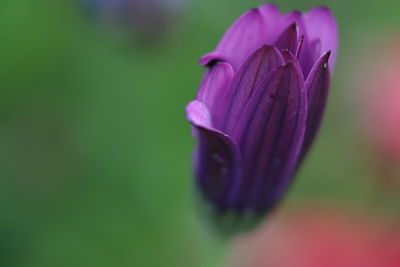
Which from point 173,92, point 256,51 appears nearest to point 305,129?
point 256,51

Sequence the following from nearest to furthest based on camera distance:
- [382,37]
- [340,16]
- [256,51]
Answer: [256,51] < [382,37] < [340,16]

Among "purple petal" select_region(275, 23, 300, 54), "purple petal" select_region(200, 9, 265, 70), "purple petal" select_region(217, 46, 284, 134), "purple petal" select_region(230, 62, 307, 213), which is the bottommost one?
"purple petal" select_region(230, 62, 307, 213)

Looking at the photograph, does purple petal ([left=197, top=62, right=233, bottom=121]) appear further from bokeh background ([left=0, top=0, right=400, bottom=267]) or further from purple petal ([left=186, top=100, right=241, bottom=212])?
bokeh background ([left=0, top=0, right=400, bottom=267])

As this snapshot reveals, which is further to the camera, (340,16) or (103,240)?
(340,16)

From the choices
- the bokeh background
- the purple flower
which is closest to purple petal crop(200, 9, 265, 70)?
the purple flower

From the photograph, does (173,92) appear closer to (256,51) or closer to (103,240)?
(103,240)

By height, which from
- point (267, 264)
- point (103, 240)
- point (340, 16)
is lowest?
point (267, 264)

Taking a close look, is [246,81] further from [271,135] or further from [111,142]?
[111,142]

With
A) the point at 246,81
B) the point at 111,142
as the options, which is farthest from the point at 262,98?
the point at 111,142
